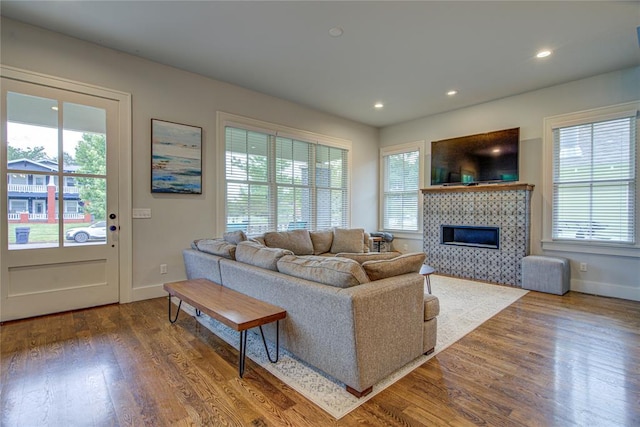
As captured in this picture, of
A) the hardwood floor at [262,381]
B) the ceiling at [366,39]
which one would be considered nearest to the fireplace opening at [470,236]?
the hardwood floor at [262,381]

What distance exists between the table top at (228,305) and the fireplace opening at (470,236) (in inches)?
164

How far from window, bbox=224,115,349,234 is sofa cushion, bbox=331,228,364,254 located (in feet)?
2.31

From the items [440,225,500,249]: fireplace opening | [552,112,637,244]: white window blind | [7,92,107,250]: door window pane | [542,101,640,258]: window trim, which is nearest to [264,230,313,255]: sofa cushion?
[7,92,107,250]: door window pane

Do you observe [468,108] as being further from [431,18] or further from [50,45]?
[50,45]

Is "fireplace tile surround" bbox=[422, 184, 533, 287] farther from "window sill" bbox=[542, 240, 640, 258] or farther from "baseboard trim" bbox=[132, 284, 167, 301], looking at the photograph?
"baseboard trim" bbox=[132, 284, 167, 301]

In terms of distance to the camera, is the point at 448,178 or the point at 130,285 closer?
the point at 130,285

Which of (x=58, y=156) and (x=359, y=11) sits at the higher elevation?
(x=359, y=11)

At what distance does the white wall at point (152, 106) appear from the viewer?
3.16 meters

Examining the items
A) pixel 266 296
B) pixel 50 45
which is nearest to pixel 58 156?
pixel 50 45

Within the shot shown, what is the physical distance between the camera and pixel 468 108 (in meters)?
5.46

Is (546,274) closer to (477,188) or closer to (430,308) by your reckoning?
(477,188)

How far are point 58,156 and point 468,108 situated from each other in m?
6.06

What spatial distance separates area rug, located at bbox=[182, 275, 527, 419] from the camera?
1.87 meters

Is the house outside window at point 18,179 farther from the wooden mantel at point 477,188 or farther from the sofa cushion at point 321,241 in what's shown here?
the wooden mantel at point 477,188
